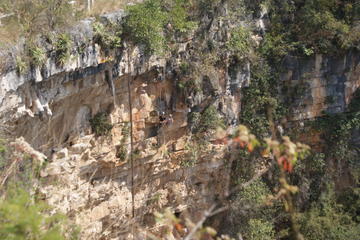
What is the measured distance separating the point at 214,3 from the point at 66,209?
576 cm

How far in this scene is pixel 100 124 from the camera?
9891 mm

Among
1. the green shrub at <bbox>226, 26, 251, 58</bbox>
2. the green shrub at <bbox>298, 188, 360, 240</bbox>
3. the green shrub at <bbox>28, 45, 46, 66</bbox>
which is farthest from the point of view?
the green shrub at <bbox>298, 188, 360, 240</bbox>

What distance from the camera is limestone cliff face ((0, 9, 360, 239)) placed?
844cm

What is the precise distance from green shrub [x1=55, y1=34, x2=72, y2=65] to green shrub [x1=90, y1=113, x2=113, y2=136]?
6.47 ft

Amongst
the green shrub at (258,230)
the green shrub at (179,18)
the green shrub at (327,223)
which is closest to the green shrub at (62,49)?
the green shrub at (179,18)

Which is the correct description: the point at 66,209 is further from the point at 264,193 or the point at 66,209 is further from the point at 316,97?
the point at 316,97

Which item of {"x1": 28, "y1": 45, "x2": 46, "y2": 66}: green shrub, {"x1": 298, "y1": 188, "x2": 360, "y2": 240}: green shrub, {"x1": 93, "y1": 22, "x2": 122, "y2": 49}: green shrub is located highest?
{"x1": 93, "y1": 22, "x2": 122, "y2": 49}: green shrub

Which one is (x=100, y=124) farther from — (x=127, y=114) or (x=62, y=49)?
(x=62, y=49)

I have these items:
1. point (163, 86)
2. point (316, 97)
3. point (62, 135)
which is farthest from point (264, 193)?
point (62, 135)

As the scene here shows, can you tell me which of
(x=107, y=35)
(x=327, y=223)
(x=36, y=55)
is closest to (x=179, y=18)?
(x=107, y=35)

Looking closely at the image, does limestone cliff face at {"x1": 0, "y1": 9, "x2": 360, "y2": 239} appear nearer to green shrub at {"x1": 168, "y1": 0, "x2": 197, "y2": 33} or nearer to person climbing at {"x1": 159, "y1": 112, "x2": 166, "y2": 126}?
person climbing at {"x1": 159, "y1": 112, "x2": 166, "y2": 126}

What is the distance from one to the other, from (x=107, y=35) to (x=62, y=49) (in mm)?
1165

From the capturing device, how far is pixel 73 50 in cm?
840

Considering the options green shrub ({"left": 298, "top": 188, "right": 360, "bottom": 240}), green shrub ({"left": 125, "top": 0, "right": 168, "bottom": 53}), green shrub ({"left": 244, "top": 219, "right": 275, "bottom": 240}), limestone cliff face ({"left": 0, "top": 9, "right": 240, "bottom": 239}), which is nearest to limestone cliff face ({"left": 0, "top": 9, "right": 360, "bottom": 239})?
limestone cliff face ({"left": 0, "top": 9, "right": 240, "bottom": 239})
